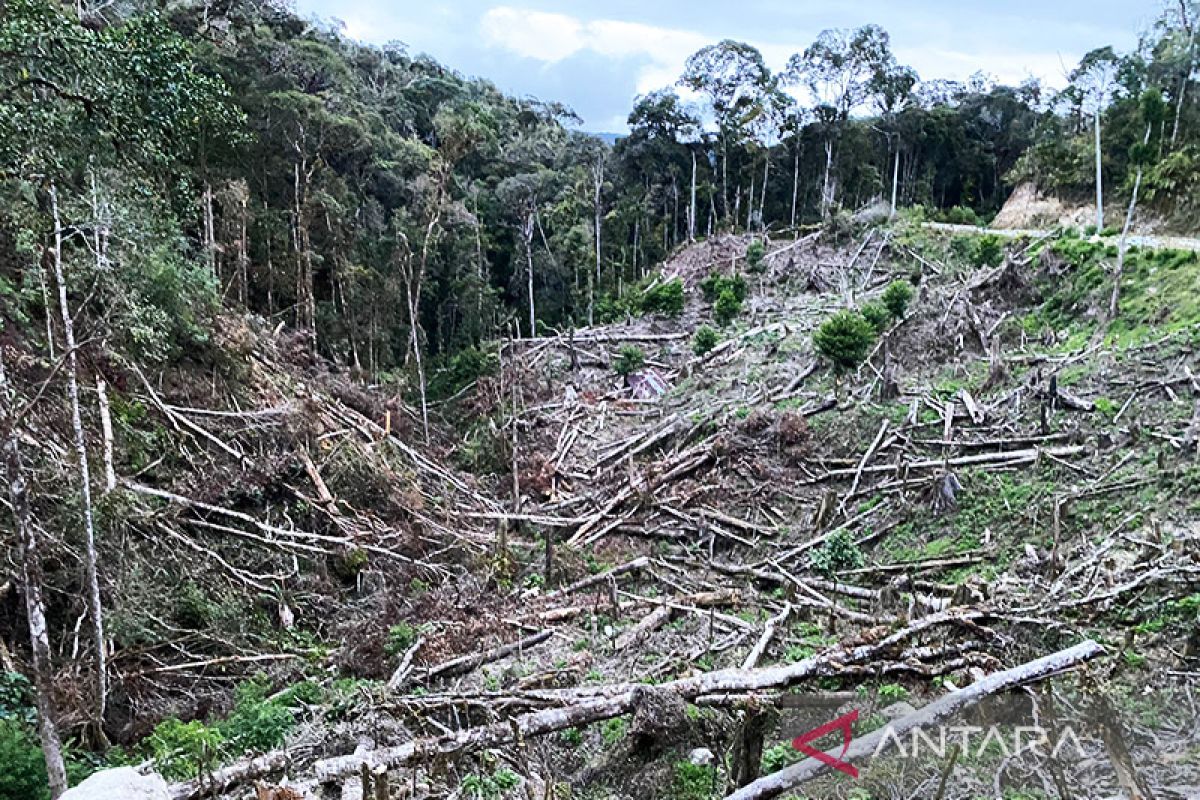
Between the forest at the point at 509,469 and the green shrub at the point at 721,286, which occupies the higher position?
the green shrub at the point at 721,286

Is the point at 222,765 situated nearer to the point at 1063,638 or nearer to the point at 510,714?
the point at 510,714

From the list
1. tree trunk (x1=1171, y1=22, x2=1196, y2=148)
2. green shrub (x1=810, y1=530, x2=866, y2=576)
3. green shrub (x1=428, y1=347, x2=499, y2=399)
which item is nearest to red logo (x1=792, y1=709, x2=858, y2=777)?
green shrub (x1=810, y1=530, x2=866, y2=576)

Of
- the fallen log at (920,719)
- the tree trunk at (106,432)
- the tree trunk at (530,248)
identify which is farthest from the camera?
the tree trunk at (530,248)

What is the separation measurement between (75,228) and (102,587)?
3.62 meters

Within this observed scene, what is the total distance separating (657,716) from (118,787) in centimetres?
316

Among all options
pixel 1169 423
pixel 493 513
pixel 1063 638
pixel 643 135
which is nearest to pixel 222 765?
pixel 1063 638

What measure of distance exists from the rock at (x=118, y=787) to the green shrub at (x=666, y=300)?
1997 cm

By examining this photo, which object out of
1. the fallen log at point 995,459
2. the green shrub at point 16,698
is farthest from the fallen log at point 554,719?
the fallen log at point 995,459

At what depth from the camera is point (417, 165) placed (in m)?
22.4

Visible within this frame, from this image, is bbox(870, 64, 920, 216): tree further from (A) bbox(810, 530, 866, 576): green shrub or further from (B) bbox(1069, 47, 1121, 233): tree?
(A) bbox(810, 530, 866, 576): green shrub

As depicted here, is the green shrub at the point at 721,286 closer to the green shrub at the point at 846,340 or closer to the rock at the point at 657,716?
the green shrub at the point at 846,340

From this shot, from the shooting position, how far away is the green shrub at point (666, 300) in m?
22.6

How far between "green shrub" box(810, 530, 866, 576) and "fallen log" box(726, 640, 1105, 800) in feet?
13.9

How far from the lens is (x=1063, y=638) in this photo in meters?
5.74
